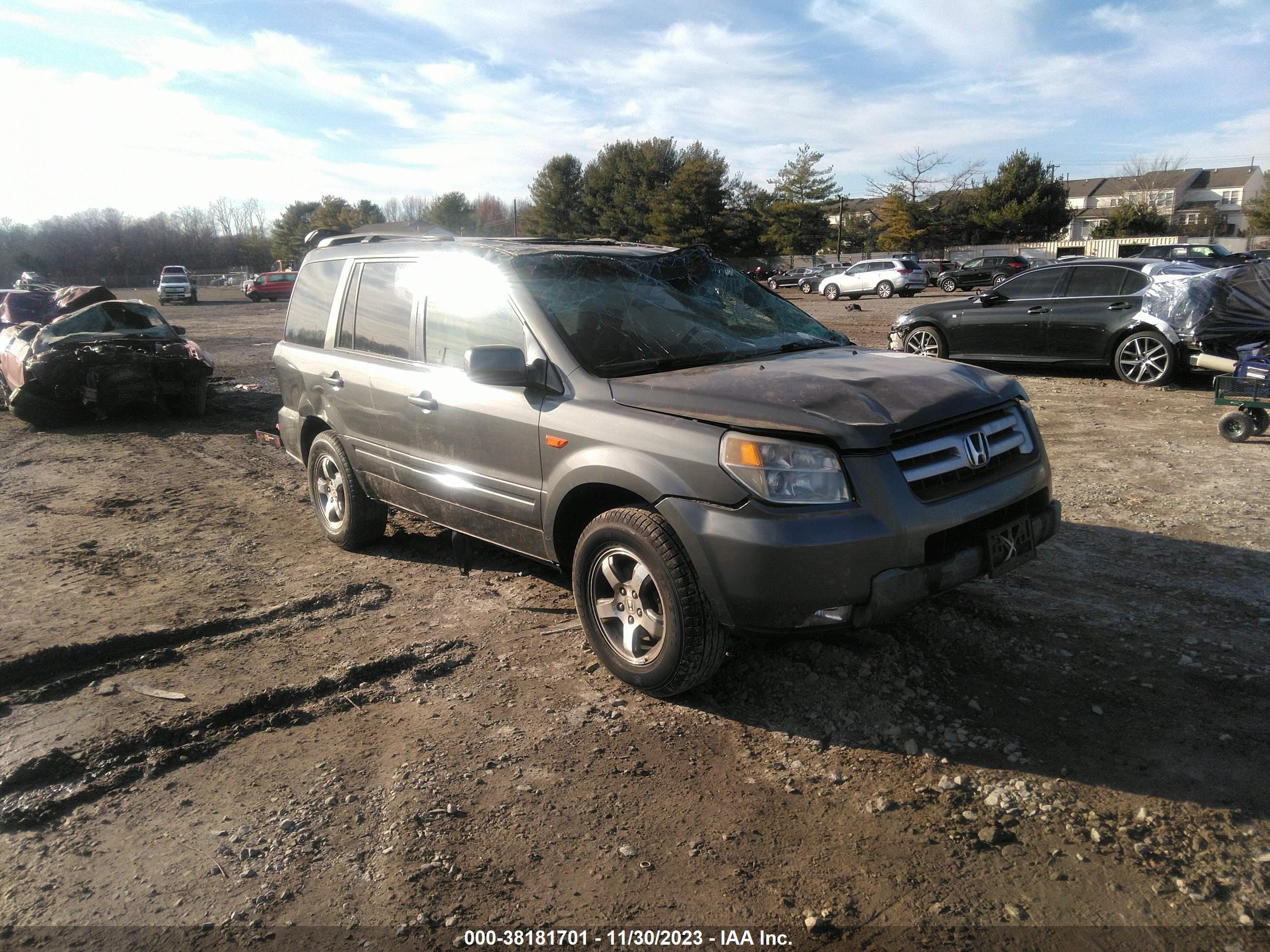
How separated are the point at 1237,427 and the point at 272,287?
4400 cm

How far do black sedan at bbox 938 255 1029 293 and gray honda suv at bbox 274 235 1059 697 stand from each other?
3548 cm

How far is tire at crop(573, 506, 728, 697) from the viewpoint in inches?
130

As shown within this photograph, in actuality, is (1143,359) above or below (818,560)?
above

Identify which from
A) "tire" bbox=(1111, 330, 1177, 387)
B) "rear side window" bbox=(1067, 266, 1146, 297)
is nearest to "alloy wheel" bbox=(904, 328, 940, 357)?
"rear side window" bbox=(1067, 266, 1146, 297)

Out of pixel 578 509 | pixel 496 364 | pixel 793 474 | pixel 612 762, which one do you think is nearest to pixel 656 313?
pixel 496 364

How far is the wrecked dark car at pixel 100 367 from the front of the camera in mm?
10695

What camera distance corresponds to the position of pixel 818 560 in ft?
9.96

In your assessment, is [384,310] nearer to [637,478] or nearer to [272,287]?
[637,478]

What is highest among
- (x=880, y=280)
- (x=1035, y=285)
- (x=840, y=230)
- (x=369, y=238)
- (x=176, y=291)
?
(x=840, y=230)

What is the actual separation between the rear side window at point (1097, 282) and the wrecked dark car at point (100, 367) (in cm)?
1155

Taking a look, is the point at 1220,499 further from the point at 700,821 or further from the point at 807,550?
the point at 700,821

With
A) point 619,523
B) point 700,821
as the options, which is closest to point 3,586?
point 619,523

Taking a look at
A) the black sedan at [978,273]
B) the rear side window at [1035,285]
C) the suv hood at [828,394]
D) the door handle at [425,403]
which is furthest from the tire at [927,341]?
the black sedan at [978,273]

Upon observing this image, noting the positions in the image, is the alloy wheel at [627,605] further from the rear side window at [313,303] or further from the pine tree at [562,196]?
the pine tree at [562,196]
